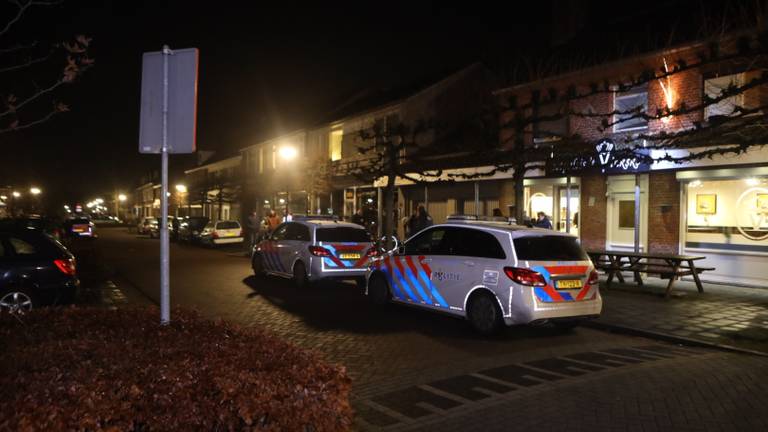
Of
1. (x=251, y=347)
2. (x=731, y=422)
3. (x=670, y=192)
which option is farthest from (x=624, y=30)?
(x=251, y=347)

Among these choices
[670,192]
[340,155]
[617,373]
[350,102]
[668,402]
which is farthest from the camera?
[350,102]

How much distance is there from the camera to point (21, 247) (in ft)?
30.6

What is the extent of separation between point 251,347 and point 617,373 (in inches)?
173

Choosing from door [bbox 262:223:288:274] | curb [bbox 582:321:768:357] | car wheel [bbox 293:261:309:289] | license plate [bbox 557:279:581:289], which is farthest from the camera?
door [bbox 262:223:288:274]

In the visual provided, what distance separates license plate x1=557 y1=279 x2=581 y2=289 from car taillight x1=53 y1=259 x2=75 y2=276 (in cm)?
771

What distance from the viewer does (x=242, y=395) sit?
3391mm

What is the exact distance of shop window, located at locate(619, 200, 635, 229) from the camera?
16.5 meters

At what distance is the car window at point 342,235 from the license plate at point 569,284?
5.83 meters

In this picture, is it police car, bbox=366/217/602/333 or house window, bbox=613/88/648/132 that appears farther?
house window, bbox=613/88/648/132

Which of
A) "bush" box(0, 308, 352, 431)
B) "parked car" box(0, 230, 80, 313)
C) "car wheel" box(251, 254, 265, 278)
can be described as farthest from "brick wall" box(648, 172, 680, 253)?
"parked car" box(0, 230, 80, 313)

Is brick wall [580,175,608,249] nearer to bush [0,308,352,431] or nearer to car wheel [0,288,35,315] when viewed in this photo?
car wheel [0,288,35,315]

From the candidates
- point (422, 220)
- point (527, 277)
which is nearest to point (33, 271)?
point (527, 277)

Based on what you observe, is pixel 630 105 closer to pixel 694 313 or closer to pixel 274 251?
pixel 694 313

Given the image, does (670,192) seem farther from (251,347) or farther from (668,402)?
(251,347)
